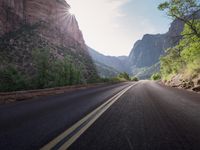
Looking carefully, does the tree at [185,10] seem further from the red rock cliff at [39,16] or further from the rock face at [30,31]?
the red rock cliff at [39,16]

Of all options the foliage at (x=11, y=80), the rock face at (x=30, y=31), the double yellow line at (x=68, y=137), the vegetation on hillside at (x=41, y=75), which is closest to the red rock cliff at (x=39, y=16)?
the rock face at (x=30, y=31)

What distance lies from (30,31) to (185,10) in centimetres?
5289

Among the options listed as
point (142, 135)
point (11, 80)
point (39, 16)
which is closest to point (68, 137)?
point (142, 135)

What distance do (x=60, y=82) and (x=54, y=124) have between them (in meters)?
15.0

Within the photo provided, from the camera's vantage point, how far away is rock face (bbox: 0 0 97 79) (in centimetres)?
4437

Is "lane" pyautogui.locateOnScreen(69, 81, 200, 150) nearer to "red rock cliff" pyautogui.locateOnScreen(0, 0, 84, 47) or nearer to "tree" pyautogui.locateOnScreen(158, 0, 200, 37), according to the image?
"tree" pyautogui.locateOnScreen(158, 0, 200, 37)

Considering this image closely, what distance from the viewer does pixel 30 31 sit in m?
57.5

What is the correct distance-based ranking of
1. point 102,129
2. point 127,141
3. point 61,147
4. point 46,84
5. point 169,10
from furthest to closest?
1. point 169,10
2. point 46,84
3. point 102,129
4. point 127,141
5. point 61,147

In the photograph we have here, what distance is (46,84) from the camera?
1567 cm

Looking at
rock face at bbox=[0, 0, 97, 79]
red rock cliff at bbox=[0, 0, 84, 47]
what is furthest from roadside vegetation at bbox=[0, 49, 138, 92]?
red rock cliff at bbox=[0, 0, 84, 47]

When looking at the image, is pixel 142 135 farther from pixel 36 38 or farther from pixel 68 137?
pixel 36 38

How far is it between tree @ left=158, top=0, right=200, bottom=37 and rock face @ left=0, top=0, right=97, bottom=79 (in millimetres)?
31620

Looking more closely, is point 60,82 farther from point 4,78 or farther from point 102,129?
point 102,129

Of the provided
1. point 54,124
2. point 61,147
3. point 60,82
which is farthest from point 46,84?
point 61,147
